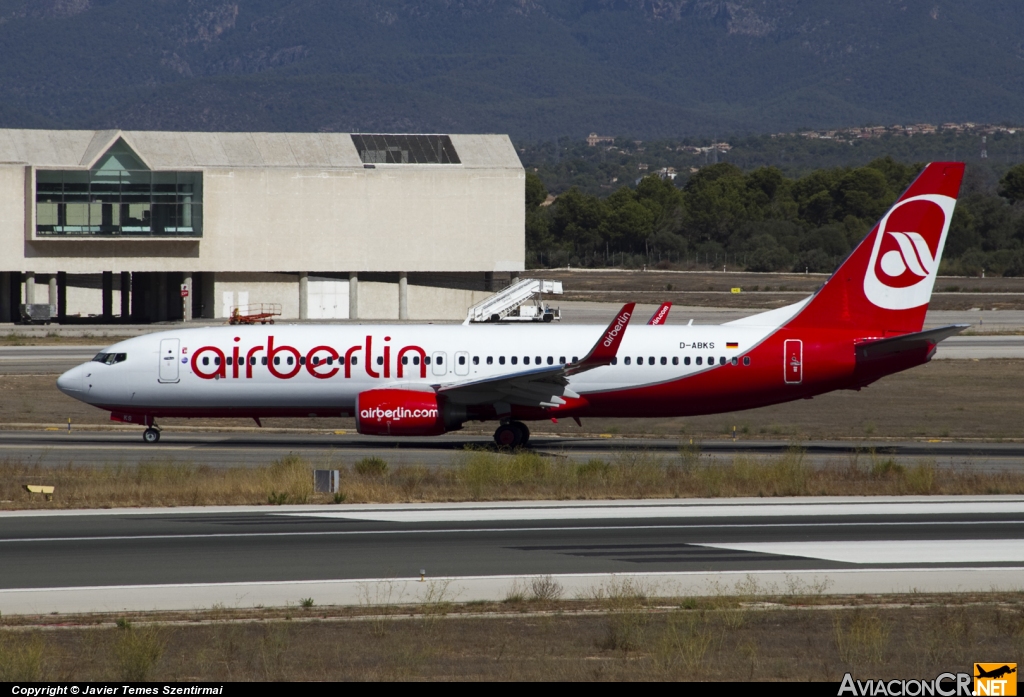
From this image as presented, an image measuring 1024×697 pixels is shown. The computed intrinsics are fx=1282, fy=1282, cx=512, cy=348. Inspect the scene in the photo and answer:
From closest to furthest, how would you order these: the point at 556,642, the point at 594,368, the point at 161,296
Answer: the point at 556,642 → the point at 594,368 → the point at 161,296

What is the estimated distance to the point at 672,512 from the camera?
25266 mm

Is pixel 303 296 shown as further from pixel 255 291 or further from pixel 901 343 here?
pixel 901 343

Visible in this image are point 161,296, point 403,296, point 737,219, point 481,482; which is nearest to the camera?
point 481,482

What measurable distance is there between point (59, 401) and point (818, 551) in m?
33.5

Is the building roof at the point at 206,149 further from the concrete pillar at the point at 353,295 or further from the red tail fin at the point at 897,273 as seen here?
the red tail fin at the point at 897,273

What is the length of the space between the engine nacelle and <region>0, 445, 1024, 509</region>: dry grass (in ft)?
10.8

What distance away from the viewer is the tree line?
154 m

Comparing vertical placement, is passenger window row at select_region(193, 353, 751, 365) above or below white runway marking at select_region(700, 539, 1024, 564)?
above

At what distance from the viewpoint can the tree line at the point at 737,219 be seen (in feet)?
506

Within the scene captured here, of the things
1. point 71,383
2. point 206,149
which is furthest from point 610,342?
point 206,149

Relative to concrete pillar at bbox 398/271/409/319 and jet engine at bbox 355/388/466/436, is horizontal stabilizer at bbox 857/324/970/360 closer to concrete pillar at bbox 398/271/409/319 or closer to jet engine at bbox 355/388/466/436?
jet engine at bbox 355/388/466/436

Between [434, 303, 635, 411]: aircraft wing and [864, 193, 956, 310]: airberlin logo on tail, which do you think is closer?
[434, 303, 635, 411]: aircraft wing

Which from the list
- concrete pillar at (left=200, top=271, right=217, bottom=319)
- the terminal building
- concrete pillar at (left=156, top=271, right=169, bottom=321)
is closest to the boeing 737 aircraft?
the terminal building

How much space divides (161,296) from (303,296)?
33.7 ft
